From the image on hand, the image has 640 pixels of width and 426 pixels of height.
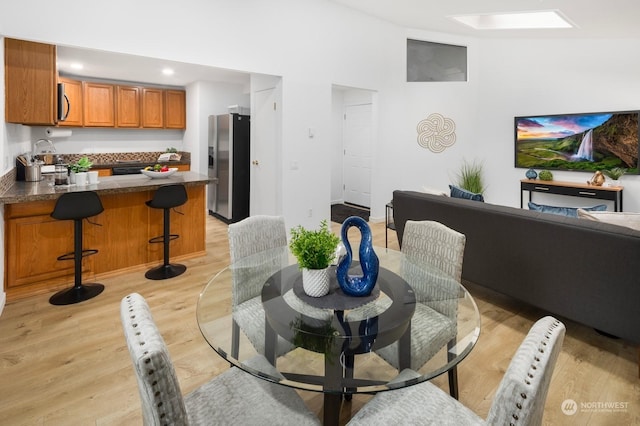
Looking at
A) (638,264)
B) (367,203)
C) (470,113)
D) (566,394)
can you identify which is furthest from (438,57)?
(566,394)

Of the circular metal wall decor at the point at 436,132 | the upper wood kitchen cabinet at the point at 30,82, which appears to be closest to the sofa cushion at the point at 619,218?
the circular metal wall decor at the point at 436,132

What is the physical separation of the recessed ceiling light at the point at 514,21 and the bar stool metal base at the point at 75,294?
550 cm

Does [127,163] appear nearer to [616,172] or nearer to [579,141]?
[579,141]

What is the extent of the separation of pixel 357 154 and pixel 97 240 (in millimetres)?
4978

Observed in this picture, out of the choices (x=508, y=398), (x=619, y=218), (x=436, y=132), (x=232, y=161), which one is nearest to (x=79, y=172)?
(x=232, y=161)

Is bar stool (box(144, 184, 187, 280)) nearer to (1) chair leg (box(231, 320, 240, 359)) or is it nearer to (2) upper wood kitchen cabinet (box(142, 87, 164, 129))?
(1) chair leg (box(231, 320, 240, 359))

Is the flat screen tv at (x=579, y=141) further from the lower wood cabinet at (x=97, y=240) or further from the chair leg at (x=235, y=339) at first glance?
the chair leg at (x=235, y=339)

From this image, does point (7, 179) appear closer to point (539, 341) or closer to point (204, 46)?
point (204, 46)

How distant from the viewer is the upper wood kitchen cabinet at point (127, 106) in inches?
243

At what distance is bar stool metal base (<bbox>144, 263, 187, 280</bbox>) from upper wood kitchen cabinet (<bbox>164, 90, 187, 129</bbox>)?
3.73 meters

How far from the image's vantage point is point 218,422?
1191 mm

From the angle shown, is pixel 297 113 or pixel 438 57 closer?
pixel 297 113

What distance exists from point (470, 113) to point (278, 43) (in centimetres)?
378

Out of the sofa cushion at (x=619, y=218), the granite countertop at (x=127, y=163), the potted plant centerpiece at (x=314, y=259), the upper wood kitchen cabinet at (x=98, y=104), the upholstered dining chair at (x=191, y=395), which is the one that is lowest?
the upholstered dining chair at (x=191, y=395)
